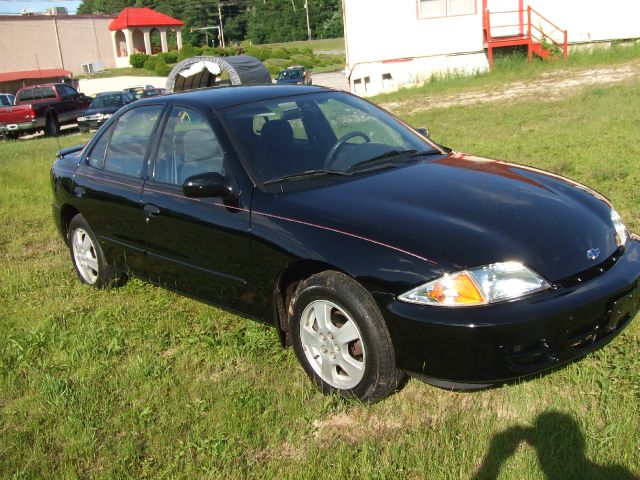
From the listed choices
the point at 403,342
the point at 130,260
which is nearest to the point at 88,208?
the point at 130,260

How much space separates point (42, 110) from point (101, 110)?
2.56 meters

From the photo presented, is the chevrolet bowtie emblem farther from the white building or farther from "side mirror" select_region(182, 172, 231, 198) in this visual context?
the white building

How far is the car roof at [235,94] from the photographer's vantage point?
462 centimetres

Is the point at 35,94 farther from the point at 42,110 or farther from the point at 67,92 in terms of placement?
the point at 42,110

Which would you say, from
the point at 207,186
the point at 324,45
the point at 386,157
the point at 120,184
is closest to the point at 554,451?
the point at 386,157

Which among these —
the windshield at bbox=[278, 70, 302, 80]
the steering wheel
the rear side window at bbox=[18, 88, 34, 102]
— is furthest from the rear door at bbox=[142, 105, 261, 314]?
the windshield at bbox=[278, 70, 302, 80]

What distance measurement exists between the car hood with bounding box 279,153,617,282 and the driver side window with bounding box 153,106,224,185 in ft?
2.41

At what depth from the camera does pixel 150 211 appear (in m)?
4.70

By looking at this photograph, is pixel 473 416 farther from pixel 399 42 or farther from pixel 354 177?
pixel 399 42

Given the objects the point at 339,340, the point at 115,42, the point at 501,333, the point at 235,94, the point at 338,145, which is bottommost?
the point at 339,340

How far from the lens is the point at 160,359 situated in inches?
171

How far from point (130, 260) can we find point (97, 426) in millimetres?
1766

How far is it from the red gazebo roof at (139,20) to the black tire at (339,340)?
6609 cm

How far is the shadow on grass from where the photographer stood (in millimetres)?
2851
